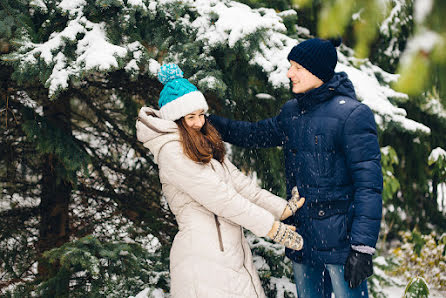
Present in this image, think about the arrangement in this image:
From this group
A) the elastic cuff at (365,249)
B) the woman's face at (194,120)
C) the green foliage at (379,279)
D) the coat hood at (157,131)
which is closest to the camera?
the elastic cuff at (365,249)

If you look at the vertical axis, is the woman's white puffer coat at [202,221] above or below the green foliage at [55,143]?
below

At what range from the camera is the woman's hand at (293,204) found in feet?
8.61

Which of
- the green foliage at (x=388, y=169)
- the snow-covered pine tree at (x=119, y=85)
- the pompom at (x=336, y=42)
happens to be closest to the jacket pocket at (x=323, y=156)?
the snow-covered pine tree at (x=119, y=85)

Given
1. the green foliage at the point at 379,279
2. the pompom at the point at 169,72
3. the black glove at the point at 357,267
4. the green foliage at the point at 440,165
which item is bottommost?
the green foliage at the point at 379,279

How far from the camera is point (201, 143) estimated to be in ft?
8.10

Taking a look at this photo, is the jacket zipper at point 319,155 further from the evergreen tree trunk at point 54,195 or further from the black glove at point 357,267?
the evergreen tree trunk at point 54,195

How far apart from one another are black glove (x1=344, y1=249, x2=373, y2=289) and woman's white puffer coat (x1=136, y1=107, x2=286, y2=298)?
0.51 metres

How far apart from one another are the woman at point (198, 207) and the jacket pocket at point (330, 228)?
13cm

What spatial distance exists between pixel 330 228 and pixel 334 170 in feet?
1.17

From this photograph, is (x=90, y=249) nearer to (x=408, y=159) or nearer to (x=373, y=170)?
(x=373, y=170)

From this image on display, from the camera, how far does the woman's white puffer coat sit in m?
2.40

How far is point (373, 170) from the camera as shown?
2355mm

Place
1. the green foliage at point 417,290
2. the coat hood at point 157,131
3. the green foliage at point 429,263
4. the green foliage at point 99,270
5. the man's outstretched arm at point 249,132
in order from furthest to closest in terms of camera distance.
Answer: the green foliage at point 429,263 < the green foliage at point 417,290 < the man's outstretched arm at point 249,132 < the green foliage at point 99,270 < the coat hood at point 157,131

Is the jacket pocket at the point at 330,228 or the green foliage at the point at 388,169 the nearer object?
the jacket pocket at the point at 330,228
